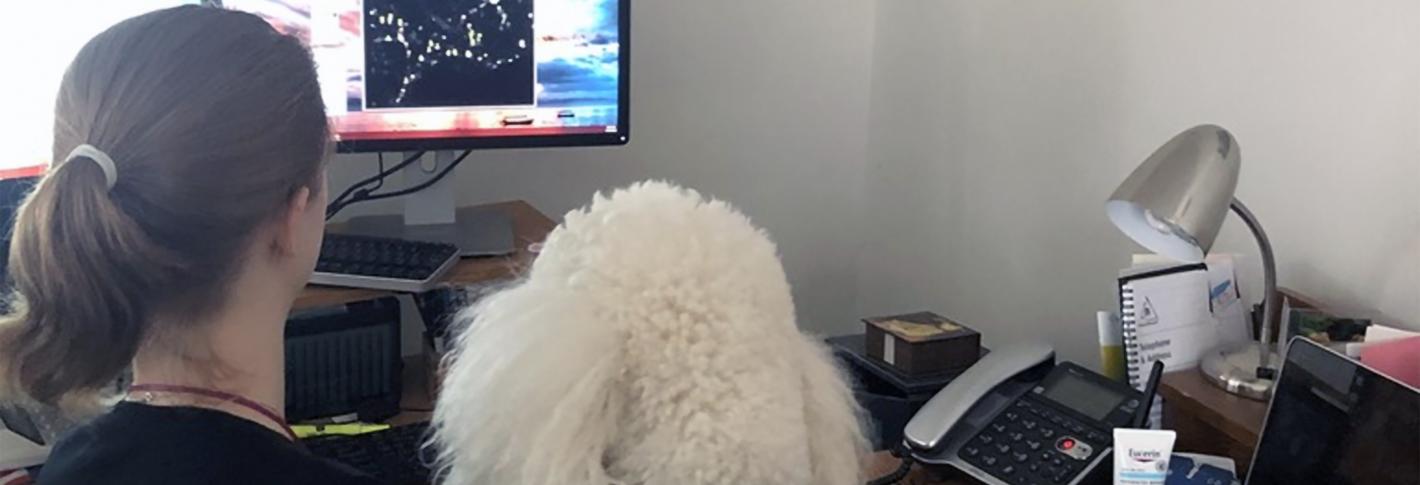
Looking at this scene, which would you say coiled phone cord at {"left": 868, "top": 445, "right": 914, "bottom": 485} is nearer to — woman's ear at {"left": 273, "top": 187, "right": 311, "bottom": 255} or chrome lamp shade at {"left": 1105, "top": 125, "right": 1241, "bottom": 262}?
chrome lamp shade at {"left": 1105, "top": 125, "right": 1241, "bottom": 262}

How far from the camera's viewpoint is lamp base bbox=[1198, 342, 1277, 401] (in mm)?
1239

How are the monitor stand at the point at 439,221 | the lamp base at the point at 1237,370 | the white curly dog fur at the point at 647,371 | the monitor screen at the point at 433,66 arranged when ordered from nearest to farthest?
1. the white curly dog fur at the point at 647,371
2. the lamp base at the point at 1237,370
3. the monitor screen at the point at 433,66
4. the monitor stand at the point at 439,221

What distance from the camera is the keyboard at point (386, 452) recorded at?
4.33 feet

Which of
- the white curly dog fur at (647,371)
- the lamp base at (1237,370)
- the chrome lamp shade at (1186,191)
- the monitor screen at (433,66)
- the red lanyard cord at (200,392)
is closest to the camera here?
the white curly dog fur at (647,371)

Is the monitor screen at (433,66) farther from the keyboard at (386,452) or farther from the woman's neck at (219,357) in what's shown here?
the woman's neck at (219,357)

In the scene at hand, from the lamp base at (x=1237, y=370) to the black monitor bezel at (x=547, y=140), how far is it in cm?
75

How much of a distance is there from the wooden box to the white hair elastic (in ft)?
2.82

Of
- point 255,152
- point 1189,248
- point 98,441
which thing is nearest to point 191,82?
point 255,152

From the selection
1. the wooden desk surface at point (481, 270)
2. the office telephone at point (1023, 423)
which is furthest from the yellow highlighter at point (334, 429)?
the office telephone at point (1023, 423)

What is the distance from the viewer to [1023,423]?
1274mm

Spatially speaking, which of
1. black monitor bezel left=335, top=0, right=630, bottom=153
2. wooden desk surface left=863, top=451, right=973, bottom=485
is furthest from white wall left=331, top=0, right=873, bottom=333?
wooden desk surface left=863, top=451, right=973, bottom=485

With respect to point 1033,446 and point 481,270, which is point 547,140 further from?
point 1033,446

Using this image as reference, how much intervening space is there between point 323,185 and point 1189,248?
2.40 ft

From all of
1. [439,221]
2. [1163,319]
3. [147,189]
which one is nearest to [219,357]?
[147,189]
